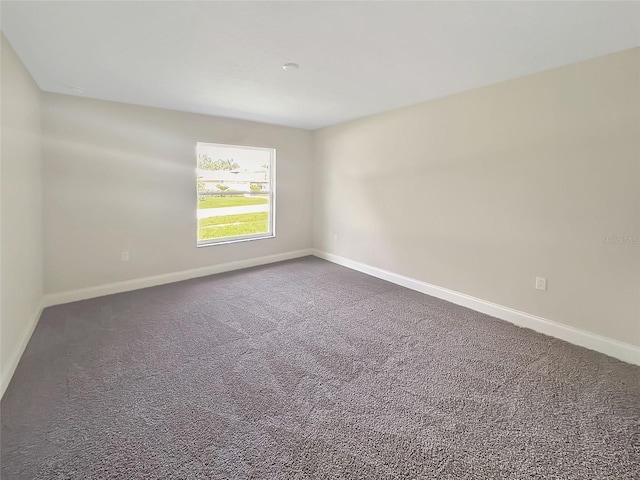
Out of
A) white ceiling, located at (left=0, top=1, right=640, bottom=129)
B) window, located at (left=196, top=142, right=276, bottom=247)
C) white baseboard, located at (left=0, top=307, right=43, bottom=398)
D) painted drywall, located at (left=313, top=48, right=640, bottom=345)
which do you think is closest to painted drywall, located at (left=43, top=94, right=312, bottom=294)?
window, located at (left=196, top=142, right=276, bottom=247)

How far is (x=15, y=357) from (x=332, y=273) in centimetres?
344

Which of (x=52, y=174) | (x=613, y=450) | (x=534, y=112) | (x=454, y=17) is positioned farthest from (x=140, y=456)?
(x=534, y=112)

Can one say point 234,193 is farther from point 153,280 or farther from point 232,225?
point 153,280

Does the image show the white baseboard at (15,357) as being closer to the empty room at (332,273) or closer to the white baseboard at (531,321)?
the empty room at (332,273)

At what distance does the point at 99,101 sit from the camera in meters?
3.47

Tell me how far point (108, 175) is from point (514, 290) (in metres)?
4.68

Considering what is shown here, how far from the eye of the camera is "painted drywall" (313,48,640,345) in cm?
232

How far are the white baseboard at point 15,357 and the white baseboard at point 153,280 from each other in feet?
1.74

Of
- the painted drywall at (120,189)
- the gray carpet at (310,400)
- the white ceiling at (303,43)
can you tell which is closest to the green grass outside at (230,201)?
the painted drywall at (120,189)

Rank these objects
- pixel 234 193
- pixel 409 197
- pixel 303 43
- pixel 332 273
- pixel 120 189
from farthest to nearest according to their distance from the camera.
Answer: pixel 234 193 < pixel 332 273 < pixel 409 197 < pixel 120 189 < pixel 303 43

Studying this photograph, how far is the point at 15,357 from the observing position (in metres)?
2.22

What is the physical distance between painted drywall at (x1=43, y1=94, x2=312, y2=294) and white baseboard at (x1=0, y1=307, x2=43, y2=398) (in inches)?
29.3

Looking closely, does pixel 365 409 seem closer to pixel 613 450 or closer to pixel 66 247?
pixel 613 450

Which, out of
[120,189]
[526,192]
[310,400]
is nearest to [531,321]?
[526,192]
